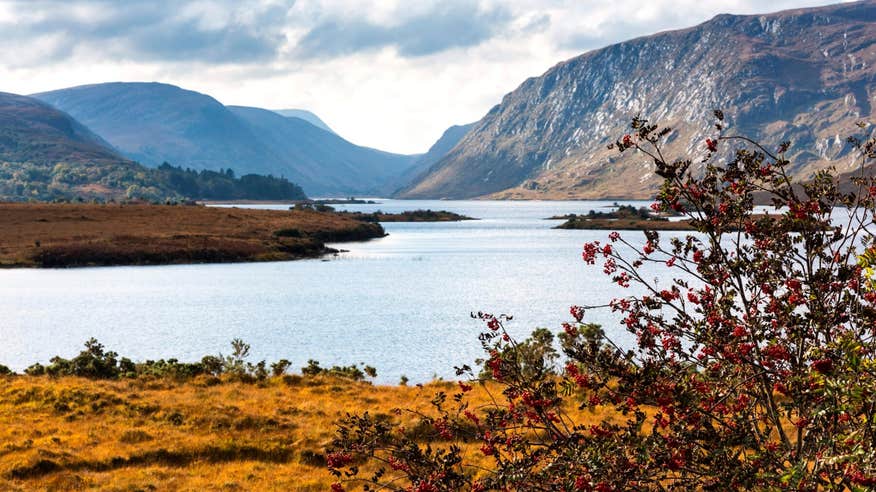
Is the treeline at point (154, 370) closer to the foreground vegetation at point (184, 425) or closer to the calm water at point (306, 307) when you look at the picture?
the foreground vegetation at point (184, 425)

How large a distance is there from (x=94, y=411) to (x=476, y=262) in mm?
111174

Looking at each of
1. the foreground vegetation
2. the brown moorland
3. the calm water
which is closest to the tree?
the foreground vegetation

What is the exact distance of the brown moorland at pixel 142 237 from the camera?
14538 cm

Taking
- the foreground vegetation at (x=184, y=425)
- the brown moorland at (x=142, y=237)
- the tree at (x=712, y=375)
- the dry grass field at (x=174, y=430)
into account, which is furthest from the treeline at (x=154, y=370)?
the brown moorland at (x=142, y=237)

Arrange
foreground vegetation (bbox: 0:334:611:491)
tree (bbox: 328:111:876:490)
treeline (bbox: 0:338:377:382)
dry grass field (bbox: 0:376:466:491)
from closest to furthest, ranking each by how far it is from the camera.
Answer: tree (bbox: 328:111:876:490) → dry grass field (bbox: 0:376:466:491) → foreground vegetation (bbox: 0:334:611:491) → treeline (bbox: 0:338:377:382)

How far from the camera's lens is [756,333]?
1234 centimetres

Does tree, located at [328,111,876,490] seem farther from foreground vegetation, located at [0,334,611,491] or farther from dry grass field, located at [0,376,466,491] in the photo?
dry grass field, located at [0,376,466,491]

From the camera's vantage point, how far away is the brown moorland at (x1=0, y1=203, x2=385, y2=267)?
14538 centimetres

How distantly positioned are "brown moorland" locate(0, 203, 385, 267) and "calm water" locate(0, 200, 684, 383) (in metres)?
8.07

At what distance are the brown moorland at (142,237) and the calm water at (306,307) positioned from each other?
318 inches

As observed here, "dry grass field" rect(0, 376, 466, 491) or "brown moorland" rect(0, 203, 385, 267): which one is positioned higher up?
"brown moorland" rect(0, 203, 385, 267)

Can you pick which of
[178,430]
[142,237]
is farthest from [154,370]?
[142,237]

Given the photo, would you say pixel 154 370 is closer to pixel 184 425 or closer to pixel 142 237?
pixel 184 425

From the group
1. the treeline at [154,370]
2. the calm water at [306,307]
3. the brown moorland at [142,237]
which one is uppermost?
the brown moorland at [142,237]
